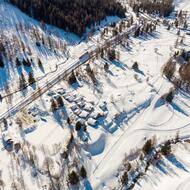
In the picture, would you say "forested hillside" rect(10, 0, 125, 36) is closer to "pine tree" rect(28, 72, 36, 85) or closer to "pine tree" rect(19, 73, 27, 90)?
"pine tree" rect(28, 72, 36, 85)


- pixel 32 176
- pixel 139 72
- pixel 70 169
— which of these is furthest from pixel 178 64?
pixel 32 176

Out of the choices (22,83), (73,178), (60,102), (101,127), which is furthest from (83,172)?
(22,83)

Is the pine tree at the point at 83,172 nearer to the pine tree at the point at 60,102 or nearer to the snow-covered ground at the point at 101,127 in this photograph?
the snow-covered ground at the point at 101,127

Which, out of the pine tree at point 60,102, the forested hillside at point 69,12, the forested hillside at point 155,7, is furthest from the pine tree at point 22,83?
the forested hillside at point 155,7

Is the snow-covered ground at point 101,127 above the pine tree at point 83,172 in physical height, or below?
below

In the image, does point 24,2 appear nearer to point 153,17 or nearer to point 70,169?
point 153,17
